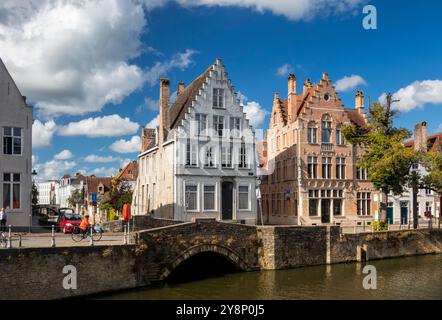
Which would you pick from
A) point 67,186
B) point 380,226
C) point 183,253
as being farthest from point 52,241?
point 67,186

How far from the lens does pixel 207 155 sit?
3934 cm

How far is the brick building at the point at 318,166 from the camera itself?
46.3 metres

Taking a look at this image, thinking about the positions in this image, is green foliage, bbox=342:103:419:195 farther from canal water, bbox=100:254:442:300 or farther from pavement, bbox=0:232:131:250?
pavement, bbox=0:232:131:250

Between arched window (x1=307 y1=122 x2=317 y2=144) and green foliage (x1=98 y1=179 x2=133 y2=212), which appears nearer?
arched window (x1=307 y1=122 x2=317 y2=144)

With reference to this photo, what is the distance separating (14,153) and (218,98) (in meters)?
16.9

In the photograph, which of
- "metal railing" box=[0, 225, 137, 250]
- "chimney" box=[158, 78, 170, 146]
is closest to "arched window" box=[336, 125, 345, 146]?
"chimney" box=[158, 78, 170, 146]

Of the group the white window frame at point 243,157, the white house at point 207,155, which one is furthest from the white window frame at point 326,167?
the white window frame at point 243,157

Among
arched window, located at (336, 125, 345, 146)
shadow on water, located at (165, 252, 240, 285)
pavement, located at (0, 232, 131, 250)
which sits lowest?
shadow on water, located at (165, 252, 240, 285)

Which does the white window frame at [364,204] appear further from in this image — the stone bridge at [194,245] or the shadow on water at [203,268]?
the shadow on water at [203,268]

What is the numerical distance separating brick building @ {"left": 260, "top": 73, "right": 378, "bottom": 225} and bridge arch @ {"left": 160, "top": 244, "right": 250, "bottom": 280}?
58.2 feet

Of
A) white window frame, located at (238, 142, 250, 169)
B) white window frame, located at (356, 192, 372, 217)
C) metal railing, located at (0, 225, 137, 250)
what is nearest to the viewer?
metal railing, located at (0, 225, 137, 250)

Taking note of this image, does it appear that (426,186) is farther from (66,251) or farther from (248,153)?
(66,251)

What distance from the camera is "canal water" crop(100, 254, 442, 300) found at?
23203mm

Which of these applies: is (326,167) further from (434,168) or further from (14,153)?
(14,153)
